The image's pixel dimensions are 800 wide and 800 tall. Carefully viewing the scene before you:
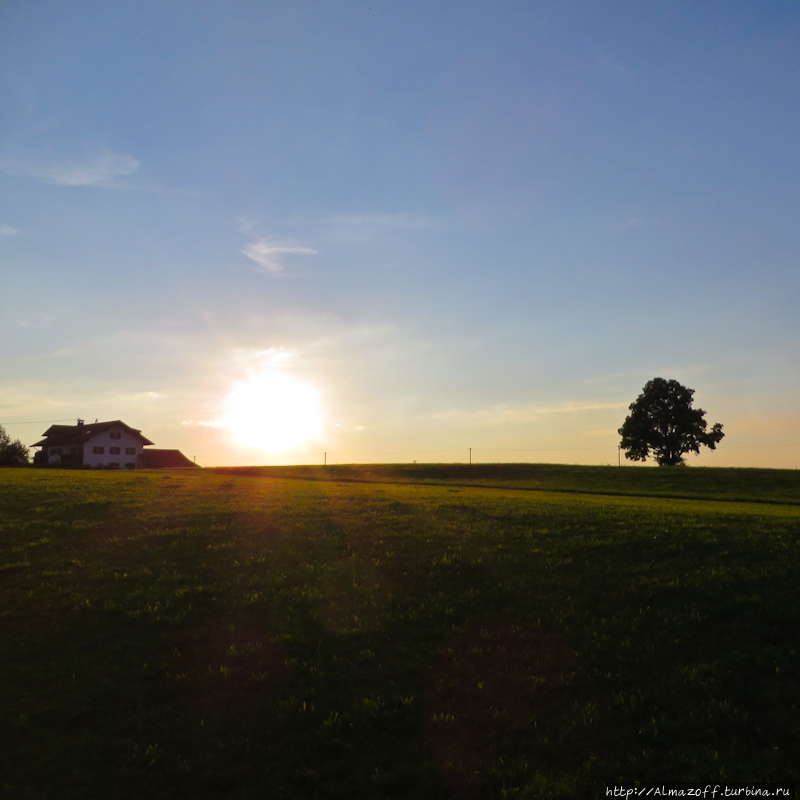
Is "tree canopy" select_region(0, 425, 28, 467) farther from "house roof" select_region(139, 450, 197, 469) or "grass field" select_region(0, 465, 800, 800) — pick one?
"grass field" select_region(0, 465, 800, 800)

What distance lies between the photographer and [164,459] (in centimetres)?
12725

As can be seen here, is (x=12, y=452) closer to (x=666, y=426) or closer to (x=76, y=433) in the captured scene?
(x=76, y=433)

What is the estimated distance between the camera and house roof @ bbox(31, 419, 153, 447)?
113 m

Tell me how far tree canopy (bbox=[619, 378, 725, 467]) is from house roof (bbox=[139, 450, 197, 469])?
82644mm

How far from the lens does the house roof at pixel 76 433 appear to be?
113 metres

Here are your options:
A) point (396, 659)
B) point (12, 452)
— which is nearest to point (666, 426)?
point (396, 659)

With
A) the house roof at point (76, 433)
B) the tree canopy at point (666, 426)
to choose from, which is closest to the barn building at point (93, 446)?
the house roof at point (76, 433)

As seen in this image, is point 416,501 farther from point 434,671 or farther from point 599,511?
point 434,671

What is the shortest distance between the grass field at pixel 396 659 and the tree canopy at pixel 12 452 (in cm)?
9066

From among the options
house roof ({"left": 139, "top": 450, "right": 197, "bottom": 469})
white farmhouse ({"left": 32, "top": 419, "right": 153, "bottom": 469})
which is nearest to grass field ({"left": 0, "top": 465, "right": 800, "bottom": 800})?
white farmhouse ({"left": 32, "top": 419, "right": 153, "bottom": 469})

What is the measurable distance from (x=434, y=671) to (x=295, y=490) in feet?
86.0

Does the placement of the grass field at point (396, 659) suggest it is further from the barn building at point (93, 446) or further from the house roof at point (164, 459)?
the house roof at point (164, 459)

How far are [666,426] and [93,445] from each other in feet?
321

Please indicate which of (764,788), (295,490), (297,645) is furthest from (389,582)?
(295,490)
